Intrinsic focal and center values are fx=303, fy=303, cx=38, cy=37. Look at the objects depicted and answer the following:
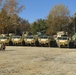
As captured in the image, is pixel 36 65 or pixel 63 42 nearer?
pixel 36 65

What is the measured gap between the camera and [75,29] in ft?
311

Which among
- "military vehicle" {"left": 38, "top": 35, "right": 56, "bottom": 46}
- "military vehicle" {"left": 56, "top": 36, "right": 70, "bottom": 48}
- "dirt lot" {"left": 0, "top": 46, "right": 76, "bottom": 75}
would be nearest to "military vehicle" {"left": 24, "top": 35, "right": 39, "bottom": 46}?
"military vehicle" {"left": 38, "top": 35, "right": 56, "bottom": 46}

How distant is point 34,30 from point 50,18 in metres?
25.4

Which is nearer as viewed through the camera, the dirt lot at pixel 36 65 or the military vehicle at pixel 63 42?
the dirt lot at pixel 36 65

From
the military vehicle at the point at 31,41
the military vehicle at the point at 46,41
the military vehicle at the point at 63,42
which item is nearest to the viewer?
the military vehicle at the point at 63,42

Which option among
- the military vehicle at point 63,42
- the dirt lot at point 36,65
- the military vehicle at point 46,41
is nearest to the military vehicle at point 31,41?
the military vehicle at point 46,41

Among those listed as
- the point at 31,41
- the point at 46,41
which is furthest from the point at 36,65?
the point at 31,41

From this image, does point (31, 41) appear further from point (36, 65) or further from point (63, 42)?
point (36, 65)

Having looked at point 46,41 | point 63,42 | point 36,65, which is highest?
point 46,41

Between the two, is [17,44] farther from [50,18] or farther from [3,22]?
[50,18]

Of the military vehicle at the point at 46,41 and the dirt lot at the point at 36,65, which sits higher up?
the military vehicle at the point at 46,41

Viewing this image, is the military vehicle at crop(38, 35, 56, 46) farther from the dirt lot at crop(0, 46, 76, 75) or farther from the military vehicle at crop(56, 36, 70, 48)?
the dirt lot at crop(0, 46, 76, 75)

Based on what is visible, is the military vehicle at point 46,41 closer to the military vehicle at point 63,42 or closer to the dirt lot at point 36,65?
the military vehicle at point 63,42

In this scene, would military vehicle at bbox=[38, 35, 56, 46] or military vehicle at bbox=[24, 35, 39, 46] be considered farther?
military vehicle at bbox=[24, 35, 39, 46]
